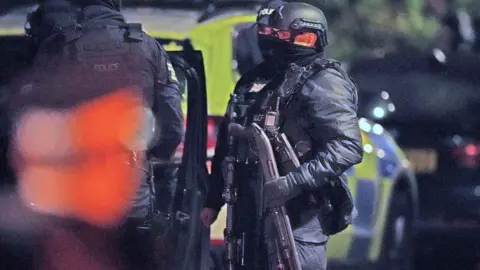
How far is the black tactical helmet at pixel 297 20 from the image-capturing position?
3.70m

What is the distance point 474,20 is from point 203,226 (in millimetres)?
3301

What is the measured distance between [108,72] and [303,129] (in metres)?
0.62

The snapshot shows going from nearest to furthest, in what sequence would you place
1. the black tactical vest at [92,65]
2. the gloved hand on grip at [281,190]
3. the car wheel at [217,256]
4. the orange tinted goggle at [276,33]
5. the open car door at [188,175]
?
1. the gloved hand on grip at [281,190]
2. the black tactical vest at [92,65]
3. the orange tinted goggle at [276,33]
4. the open car door at [188,175]
5. the car wheel at [217,256]

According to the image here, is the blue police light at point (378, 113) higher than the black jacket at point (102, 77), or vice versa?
the black jacket at point (102, 77)

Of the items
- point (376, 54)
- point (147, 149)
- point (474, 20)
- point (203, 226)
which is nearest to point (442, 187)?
point (376, 54)

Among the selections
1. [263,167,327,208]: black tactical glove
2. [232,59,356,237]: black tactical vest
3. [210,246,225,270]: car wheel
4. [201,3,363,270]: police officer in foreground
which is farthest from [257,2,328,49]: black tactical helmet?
[210,246,225,270]: car wheel

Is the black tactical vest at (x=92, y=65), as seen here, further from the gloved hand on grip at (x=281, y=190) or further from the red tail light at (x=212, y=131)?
the red tail light at (x=212, y=131)

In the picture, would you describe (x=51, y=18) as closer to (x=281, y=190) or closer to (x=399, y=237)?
(x=281, y=190)

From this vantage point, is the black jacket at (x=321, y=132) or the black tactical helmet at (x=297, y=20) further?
the black tactical helmet at (x=297, y=20)

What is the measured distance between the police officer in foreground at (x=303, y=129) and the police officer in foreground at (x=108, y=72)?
0.24 metres

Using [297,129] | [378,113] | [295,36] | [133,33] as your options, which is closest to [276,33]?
[295,36]

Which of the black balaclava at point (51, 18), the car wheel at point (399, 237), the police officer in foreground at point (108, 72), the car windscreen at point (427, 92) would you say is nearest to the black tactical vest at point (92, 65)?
the police officer in foreground at point (108, 72)

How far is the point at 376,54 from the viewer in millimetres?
6570

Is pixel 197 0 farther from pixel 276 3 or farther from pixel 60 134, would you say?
pixel 60 134
